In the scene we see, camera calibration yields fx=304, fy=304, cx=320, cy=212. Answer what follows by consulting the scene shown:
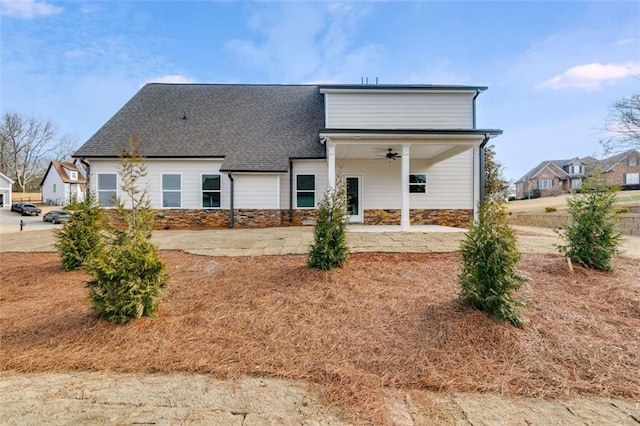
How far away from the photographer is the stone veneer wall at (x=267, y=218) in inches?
508

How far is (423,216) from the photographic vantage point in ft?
44.9

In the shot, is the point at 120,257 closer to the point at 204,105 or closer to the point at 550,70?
the point at 204,105

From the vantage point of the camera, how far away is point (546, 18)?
9125mm

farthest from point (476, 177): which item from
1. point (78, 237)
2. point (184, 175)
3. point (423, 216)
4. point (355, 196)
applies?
point (78, 237)

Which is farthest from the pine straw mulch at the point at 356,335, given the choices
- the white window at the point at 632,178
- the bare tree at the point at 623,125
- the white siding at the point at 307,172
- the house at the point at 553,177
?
the white window at the point at 632,178

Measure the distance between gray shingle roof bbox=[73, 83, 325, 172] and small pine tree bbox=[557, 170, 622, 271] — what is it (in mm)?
9137

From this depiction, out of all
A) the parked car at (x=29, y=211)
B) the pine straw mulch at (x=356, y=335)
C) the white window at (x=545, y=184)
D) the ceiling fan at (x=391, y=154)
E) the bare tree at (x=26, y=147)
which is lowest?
the pine straw mulch at (x=356, y=335)

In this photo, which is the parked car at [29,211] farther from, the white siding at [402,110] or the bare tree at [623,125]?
the bare tree at [623,125]

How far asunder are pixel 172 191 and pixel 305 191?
232 inches

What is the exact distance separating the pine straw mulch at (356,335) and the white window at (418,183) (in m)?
8.59

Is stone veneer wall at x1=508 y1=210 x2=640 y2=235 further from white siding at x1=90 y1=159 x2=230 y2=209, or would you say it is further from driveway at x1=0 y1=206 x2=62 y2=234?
driveway at x1=0 y1=206 x2=62 y2=234

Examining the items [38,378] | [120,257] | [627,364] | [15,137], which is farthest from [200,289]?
[15,137]

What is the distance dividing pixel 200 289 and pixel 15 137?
191 feet

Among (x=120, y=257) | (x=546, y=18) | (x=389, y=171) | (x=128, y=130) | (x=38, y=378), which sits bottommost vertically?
(x=38, y=378)
